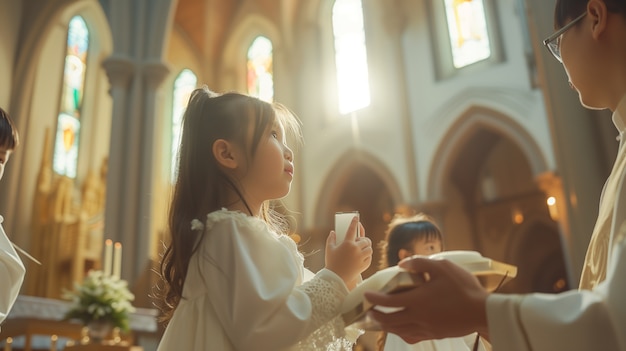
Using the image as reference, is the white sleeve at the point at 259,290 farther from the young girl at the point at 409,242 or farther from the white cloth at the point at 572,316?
the young girl at the point at 409,242

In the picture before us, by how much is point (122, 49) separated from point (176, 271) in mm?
9015

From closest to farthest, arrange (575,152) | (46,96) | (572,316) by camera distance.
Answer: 1. (572,316)
2. (575,152)
3. (46,96)

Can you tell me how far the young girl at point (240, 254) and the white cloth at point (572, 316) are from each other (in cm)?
44

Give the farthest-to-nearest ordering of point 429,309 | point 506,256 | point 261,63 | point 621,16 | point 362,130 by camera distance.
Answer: point 261,63 < point 506,256 < point 362,130 < point 621,16 < point 429,309

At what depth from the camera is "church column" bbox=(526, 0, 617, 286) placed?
309cm

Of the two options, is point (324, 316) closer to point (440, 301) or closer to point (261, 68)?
point (440, 301)

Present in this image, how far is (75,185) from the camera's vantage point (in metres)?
12.4

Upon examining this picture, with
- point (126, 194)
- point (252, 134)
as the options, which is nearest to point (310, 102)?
point (126, 194)

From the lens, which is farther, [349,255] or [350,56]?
[350,56]

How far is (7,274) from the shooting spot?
6.34 feet

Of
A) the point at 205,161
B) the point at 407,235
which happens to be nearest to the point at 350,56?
the point at 407,235

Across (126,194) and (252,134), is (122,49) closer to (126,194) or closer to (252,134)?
(126,194)

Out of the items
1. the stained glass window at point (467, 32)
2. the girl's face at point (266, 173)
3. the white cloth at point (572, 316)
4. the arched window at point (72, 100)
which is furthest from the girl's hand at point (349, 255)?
the arched window at point (72, 100)

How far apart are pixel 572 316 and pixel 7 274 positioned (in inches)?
68.1
